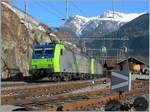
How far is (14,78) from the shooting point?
35.3m

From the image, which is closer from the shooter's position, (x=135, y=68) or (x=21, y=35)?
(x=21, y=35)

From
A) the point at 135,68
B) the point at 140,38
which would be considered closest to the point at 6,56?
the point at 135,68

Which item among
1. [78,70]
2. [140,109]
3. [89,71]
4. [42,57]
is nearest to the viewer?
[140,109]

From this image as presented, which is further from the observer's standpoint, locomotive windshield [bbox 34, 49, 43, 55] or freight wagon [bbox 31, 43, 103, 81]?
locomotive windshield [bbox 34, 49, 43, 55]

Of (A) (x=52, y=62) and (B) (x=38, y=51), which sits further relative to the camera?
(B) (x=38, y=51)

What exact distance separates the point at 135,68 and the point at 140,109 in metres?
54.4

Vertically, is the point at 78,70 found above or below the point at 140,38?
Result: below

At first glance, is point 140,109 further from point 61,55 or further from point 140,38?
point 140,38

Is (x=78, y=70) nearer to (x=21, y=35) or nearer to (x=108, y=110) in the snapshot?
(x=21, y=35)

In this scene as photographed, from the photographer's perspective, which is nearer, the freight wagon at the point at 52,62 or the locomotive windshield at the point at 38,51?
the freight wagon at the point at 52,62

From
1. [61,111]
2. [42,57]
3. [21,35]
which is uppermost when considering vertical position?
[21,35]

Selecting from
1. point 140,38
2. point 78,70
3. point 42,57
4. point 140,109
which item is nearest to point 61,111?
point 140,109

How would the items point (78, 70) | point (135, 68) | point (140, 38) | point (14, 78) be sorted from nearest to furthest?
point (14, 78) < point (78, 70) < point (135, 68) < point (140, 38)

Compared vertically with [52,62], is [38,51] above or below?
above
